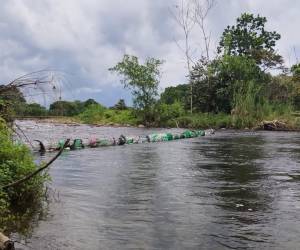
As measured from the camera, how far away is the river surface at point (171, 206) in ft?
21.0

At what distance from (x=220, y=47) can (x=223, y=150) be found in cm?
3198

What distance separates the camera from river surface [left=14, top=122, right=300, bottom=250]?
21.0 feet

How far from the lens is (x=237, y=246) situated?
20.1 feet

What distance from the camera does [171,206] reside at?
841 centimetres

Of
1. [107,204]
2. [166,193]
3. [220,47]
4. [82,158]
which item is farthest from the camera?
[220,47]

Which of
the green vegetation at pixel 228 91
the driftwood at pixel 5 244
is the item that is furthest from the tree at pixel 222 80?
the driftwood at pixel 5 244

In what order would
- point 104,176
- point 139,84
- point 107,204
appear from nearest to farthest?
point 107,204 < point 104,176 < point 139,84

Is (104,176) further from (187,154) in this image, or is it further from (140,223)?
(187,154)

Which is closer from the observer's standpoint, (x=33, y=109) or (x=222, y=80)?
(x=33, y=109)

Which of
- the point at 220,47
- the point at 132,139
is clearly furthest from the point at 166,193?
the point at 220,47

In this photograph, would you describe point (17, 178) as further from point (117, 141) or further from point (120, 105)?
point (120, 105)

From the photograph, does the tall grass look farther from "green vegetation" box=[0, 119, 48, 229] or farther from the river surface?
"green vegetation" box=[0, 119, 48, 229]

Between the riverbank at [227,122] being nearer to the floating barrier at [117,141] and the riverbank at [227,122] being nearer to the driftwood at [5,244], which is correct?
the floating barrier at [117,141]

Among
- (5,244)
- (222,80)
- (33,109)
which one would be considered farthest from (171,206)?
(222,80)
